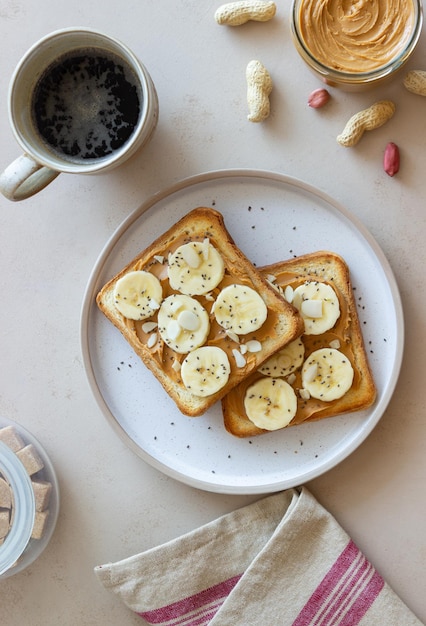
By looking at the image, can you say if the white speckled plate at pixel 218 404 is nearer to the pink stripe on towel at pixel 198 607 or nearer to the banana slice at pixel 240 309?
the banana slice at pixel 240 309

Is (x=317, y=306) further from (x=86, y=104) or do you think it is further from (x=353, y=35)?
(x=86, y=104)

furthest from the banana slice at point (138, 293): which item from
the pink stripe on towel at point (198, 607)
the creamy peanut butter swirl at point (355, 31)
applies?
the pink stripe on towel at point (198, 607)

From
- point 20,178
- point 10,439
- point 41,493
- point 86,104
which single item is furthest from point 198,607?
point 86,104

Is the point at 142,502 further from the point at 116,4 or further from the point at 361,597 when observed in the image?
the point at 116,4

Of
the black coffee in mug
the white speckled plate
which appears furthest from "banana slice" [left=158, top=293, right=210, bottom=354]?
the black coffee in mug

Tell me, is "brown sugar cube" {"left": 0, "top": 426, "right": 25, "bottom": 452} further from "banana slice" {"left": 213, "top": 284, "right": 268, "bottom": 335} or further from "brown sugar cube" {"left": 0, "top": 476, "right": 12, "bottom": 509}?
"banana slice" {"left": 213, "top": 284, "right": 268, "bottom": 335}

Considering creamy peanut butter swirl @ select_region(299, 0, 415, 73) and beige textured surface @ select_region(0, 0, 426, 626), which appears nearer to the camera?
creamy peanut butter swirl @ select_region(299, 0, 415, 73)
